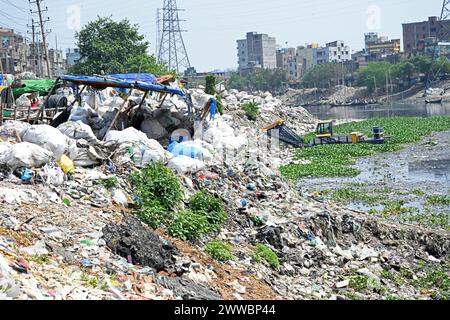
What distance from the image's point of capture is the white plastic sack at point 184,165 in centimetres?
1261

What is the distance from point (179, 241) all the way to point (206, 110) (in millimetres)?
8631

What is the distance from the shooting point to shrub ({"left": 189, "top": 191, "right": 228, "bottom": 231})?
1060 cm

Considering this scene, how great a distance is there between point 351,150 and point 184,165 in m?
14.8

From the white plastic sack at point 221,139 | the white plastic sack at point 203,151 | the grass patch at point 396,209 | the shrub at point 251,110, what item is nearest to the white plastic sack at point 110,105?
the white plastic sack at point 221,139

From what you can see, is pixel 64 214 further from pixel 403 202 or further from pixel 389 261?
pixel 403 202

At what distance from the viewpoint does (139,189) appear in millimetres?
10602

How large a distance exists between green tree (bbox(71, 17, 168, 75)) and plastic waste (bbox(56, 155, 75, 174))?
28.9 meters

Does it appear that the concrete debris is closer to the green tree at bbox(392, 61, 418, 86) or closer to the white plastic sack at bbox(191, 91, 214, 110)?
the white plastic sack at bbox(191, 91, 214, 110)

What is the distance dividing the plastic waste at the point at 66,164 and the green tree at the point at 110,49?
94.9ft

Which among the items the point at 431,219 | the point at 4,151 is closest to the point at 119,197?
the point at 4,151

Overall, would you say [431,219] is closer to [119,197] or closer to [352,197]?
[352,197]

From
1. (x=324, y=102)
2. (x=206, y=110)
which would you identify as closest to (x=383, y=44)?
(x=324, y=102)

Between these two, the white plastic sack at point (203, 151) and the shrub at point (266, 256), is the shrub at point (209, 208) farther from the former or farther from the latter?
the white plastic sack at point (203, 151)
